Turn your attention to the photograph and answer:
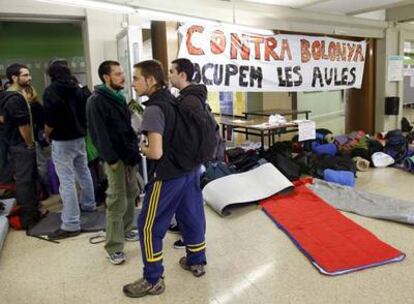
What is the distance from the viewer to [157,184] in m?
2.06

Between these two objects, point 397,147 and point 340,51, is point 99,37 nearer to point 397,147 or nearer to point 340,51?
point 340,51

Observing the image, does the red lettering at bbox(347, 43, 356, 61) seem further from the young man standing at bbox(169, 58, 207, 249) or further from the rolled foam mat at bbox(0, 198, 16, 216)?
the rolled foam mat at bbox(0, 198, 16, 216)

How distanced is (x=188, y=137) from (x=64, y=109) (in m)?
1.47

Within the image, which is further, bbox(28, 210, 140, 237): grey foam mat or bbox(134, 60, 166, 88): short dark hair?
bbox(28, 210, 140, 237): grey foam mat

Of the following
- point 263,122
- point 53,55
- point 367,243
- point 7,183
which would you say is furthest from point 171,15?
point 53,55

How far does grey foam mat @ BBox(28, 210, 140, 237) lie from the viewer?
3.21 m

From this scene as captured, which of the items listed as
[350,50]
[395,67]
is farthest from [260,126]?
[395,67]

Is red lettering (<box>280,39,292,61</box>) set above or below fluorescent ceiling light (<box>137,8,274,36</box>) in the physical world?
below

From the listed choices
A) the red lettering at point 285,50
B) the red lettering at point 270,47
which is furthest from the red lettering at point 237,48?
the red lettering at point 285,50

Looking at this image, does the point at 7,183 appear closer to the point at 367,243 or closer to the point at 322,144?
the point at 367,243

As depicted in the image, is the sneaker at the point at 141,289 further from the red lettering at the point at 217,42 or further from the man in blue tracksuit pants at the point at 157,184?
the red lettering at the point at 217,42

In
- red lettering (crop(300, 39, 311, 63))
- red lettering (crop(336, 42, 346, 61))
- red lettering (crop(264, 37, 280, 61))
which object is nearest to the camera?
red lettering (crop(264, 37, 280, 61))

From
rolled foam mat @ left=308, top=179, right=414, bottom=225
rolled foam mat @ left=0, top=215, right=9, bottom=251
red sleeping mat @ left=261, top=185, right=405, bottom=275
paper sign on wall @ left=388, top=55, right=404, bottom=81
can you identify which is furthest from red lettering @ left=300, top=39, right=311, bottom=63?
rolled foam mat @ left=0, top=215, right=9, bottom=251

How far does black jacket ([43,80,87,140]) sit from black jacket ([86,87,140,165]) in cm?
52
